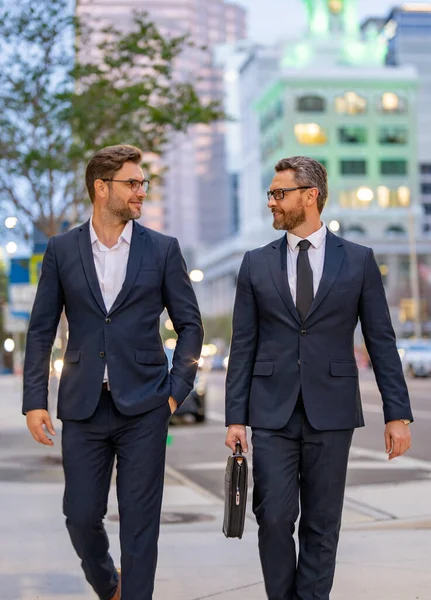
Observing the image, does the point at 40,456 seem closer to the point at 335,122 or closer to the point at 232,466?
the point at 232,466

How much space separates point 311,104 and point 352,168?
26.7 ft

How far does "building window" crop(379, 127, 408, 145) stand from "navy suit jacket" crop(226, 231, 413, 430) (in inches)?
5232

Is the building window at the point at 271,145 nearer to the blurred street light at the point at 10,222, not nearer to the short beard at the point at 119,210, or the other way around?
the blurred street light at the point at 10,222

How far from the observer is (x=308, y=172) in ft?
19.5

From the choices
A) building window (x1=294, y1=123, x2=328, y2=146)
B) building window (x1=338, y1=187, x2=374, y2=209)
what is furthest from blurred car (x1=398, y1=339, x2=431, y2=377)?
building window (x1=294, y1=123, x2=328, y2=146)

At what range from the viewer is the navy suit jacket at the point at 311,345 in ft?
18.9

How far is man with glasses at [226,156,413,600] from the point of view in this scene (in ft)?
18.6

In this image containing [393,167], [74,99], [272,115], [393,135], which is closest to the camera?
[74,99]

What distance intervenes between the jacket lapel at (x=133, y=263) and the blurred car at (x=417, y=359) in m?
44.7

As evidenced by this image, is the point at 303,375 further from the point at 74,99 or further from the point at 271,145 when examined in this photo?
the point at 271,145

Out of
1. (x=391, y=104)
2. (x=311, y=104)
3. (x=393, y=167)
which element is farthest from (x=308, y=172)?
(x=391, y=104)

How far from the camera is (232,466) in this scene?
577 cm

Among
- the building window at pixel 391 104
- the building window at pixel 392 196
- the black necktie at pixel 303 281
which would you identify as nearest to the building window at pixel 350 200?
the building window at pixel 392 196

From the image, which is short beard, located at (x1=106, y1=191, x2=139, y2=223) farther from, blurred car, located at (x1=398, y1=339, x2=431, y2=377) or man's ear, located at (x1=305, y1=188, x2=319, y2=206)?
blurred car, located at (x1=398, y1=339, x2=431, y2=377)
